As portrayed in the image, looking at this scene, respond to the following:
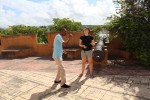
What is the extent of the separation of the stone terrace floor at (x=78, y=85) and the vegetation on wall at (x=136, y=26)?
1.08 meters

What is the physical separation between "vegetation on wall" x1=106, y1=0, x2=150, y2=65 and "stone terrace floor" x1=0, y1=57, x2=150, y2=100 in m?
1.08

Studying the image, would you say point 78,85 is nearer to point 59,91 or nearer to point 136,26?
point 59,91

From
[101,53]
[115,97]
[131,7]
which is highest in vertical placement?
[131,7]

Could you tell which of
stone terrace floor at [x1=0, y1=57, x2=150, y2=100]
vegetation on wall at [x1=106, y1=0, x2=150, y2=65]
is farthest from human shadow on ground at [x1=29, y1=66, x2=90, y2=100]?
vegetation on wall at [x1=106, y1=0, x2=150, y2=65]

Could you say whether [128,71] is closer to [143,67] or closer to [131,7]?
[143,67]

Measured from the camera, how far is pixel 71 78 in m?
7.37

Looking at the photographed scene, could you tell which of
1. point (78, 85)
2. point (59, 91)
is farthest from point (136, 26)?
point (59, 91)

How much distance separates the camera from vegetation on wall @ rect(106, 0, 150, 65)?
348 inches

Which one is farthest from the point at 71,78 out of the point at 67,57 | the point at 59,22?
the point at 59,22

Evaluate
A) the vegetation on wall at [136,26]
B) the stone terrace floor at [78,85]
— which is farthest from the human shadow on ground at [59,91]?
the vegetation on wall at [136,26]

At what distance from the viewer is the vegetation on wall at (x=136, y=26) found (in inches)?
348

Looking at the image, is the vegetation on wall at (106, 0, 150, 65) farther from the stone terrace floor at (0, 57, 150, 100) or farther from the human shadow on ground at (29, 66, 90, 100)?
the human shadow on ground at (29, 66, 90, 100)

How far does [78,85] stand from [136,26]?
4099 mm

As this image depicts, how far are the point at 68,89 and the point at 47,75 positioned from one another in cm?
184
